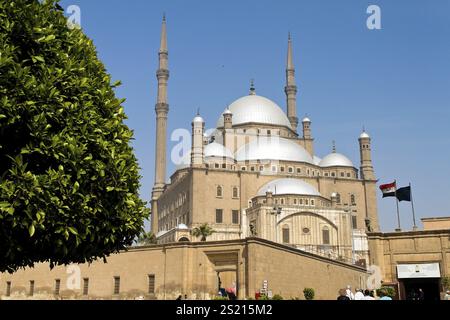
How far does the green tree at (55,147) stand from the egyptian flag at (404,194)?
751 inches

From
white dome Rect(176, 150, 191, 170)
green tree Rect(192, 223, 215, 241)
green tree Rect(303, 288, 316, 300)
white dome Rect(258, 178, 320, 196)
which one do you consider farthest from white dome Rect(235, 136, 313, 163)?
green tree Rect(303, 288, 316, 300)

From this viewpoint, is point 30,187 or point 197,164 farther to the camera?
point 197,164

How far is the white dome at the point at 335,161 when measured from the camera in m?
61.3

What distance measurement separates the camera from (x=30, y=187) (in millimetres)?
8680

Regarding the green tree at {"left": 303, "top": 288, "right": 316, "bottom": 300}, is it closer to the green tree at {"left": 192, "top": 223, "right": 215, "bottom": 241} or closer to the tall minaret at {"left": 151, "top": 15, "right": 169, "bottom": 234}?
the green tree at {"left": 192, "top": 223, "right": 215, "bottom": 241}

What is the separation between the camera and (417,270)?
2161 cm

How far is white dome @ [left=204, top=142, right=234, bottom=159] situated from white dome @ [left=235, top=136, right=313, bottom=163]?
1.51m

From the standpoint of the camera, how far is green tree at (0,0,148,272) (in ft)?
28.5

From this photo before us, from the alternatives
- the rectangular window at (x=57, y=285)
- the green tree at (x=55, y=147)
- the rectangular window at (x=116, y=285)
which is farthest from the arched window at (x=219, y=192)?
the green tree at (x=55, y=147)

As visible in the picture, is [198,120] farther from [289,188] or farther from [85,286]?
[85,286]

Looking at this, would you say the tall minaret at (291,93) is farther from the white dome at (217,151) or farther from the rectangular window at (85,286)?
the rectangular window at (85,286)
